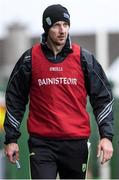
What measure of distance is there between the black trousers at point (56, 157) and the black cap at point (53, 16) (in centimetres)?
90

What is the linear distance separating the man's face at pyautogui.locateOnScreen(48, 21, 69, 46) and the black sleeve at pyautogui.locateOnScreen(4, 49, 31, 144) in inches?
9.2

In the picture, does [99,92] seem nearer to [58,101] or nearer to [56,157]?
[58,101]

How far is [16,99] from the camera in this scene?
22.3 feet

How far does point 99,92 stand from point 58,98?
37cm


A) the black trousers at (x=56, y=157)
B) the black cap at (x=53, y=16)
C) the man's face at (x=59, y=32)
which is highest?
the black cap at (x=53, y=16)

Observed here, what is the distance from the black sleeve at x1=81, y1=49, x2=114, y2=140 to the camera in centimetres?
665

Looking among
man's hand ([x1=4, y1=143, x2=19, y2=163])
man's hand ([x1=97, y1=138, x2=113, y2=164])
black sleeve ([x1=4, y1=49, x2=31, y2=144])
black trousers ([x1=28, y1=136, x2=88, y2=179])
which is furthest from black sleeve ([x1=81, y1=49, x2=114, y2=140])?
man's hand ([x1=4, y1=143, x2=19, y2=163])

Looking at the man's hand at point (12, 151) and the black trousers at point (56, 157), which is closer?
the black trousers at point (56, 157)

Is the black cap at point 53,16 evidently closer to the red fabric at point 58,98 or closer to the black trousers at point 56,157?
the red fabric at point 58,98

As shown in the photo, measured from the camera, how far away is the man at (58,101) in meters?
6.58

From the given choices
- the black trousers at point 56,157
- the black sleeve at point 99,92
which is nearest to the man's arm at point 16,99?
the black trousers at point 56,157

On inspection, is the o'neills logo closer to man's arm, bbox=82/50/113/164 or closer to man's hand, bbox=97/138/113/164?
man's arm, bbox=82/50/113/164

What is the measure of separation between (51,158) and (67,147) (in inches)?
5.9

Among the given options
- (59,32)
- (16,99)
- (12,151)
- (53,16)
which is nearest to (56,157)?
(12,151)
